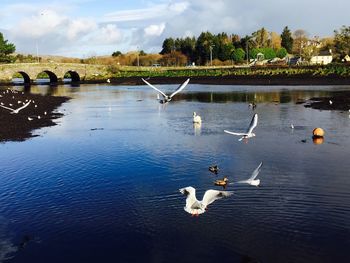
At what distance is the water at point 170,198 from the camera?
17.4 metres

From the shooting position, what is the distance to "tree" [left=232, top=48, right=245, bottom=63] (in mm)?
185750

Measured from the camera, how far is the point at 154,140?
131 feet

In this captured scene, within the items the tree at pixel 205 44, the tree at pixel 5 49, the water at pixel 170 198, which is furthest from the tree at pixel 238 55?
the water at pixel 170 198

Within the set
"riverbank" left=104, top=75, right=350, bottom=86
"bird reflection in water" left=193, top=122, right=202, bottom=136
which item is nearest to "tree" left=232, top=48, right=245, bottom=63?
"riverbank" left=104, top=75, right=350, bottom=86

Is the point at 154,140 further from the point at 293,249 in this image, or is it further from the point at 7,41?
the point at 7,41

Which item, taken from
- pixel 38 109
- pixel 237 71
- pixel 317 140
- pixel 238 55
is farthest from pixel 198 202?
pixel 238 55

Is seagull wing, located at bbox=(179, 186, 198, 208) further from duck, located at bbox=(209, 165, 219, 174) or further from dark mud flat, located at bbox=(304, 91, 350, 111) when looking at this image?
dark mud flat, located at bbox=(304, 91, 350, 111)

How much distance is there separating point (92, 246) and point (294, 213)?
9753 millimetres

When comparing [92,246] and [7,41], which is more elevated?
[7,41]

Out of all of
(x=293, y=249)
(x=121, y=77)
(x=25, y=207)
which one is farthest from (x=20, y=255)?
(x=121, y=77)

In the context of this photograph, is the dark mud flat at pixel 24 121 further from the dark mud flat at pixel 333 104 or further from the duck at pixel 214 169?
the dark mud flat at pixel 333 104

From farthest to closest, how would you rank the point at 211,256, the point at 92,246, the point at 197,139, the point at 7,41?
1. the point at 7,41
2. the point at 197,139
3. the point at 92,246
4. the point at 211,256

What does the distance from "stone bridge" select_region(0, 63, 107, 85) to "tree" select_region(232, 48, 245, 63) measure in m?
57.5

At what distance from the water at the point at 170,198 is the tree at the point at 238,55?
14552cm
